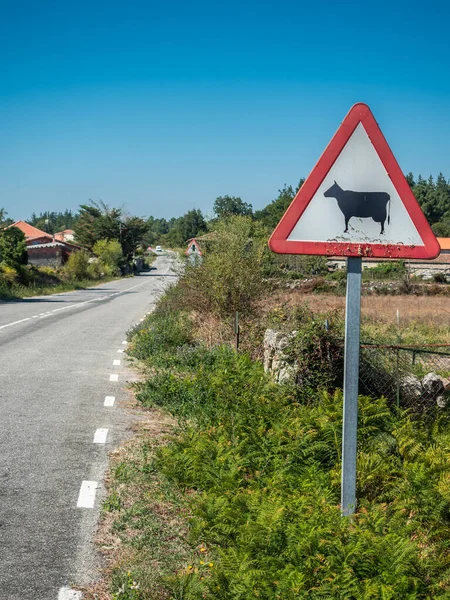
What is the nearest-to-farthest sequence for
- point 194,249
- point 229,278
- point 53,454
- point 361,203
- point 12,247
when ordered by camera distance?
1. point 361,203
2. point 53,454
3. point 229,278
4. point 194,249
5. point 12,247

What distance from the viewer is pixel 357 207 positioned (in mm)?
3756

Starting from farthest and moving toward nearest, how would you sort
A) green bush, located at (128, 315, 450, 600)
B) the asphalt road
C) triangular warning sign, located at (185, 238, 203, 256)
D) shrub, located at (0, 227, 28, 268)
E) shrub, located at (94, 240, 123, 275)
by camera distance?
shrub, located at (94, 240, 123, 275), shrub, located at (0, 227, 28, 268), triangular warning sign, located at (185, 238, 203, 256), the asphalt road, green bush, located at (128, 315, 450, 600)

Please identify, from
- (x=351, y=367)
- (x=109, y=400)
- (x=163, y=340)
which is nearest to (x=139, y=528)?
(x=351, y=367)

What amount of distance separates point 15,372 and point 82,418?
135 inches

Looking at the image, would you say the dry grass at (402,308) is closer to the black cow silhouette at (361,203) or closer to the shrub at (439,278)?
the black cow silhouette at (361,203)

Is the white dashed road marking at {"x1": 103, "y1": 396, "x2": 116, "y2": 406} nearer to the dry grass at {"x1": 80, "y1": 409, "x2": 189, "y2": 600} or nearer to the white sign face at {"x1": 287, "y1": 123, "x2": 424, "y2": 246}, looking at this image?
the dry grass at {"x1": 80, "y1": 409, "x2": 189, "y2": 600}

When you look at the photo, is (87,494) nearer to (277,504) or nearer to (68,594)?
(68,594)

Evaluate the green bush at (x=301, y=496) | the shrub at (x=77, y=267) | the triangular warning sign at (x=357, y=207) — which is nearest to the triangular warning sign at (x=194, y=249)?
the green bush at (x=301, y=496)

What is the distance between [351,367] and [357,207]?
35.7 inches

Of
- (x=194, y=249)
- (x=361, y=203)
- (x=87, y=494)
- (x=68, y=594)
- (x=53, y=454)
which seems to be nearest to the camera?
(x=68, y=594)

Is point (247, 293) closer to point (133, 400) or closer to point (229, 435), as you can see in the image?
point (133, 400)

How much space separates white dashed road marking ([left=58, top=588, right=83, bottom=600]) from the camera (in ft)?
11.7

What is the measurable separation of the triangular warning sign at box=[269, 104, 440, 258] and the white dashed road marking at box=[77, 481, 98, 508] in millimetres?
2578

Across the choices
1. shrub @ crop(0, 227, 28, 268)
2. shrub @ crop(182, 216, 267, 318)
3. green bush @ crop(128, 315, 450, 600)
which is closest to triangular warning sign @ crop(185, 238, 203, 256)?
shrub @ crop(182, 216, 267, 318)
